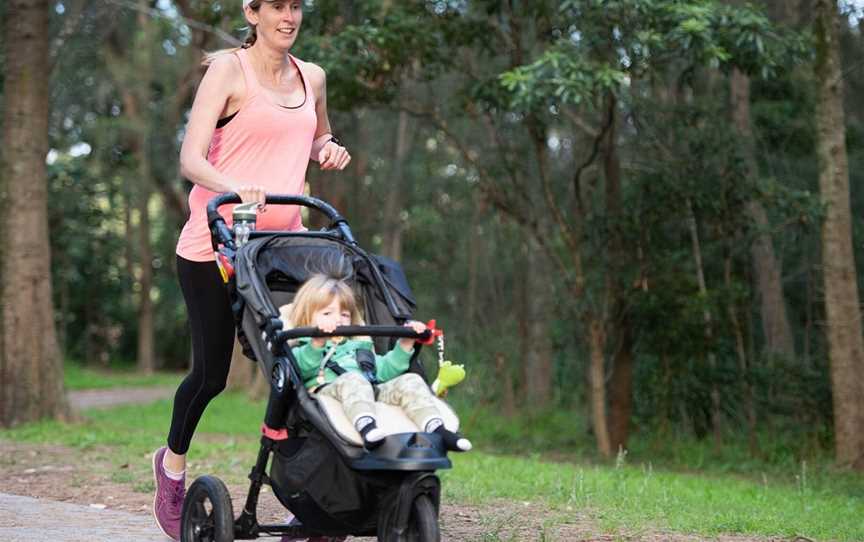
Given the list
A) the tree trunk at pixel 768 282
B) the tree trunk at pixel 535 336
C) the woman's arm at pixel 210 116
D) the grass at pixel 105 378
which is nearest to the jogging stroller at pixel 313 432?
the woman's arm at pixel 210 116

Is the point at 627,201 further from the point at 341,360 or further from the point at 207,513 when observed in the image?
the point at 341,360

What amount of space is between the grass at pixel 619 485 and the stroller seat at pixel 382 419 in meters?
2.14

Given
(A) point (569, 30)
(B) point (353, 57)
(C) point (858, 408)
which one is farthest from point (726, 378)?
(B) point (353, 57)

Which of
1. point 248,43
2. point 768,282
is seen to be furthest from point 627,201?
point 248,43

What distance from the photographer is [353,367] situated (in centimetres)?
429

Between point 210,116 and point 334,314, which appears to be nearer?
point 334,314

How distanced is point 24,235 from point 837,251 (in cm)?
789

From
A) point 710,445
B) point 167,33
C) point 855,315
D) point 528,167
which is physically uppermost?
point 167,33

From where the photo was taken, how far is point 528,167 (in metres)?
15.8

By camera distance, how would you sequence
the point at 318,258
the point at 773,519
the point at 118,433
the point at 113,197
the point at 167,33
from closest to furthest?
the point at 318,258
the point at 773,519
the point at 118,433
the point at 167,33
the point at 113,197

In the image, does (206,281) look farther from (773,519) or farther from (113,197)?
(113,197)

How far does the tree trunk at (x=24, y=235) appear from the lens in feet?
39.2

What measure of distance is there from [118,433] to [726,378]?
254 inches

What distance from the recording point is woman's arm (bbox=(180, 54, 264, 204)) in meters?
4.78
